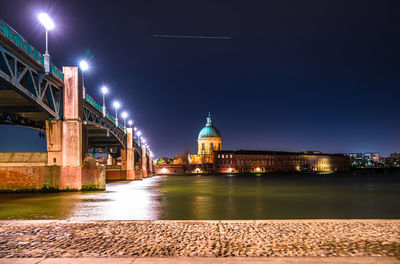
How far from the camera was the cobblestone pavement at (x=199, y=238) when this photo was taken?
288 inches

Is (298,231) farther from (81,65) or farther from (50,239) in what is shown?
(81,65)

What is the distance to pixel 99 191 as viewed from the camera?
3117 cm

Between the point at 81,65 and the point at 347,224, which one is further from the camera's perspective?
the point at 81,65

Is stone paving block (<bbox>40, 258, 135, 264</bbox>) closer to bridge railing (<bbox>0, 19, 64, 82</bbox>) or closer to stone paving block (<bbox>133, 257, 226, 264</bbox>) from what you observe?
stone paving block (<bbox>133, 257, 226, 264</bbox>)

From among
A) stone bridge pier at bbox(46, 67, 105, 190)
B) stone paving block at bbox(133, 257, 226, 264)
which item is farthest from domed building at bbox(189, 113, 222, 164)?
stone paving block at bbox(133, 257, 226, 264)

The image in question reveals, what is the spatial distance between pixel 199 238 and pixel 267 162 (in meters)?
167

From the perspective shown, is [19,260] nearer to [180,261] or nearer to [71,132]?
[180,261]

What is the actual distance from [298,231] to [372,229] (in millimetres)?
2220

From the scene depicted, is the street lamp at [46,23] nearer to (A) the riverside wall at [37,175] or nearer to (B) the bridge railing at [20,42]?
(B) the bridge railing at [20,42]

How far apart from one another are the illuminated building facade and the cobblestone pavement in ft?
495

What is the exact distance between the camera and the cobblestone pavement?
7.32 meters

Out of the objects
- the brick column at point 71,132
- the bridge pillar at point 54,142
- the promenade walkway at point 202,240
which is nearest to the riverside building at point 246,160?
the brick column at point 71,132

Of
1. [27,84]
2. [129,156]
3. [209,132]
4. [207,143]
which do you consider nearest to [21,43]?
[27,84]

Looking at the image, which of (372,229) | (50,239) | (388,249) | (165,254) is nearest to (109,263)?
(165,254)
